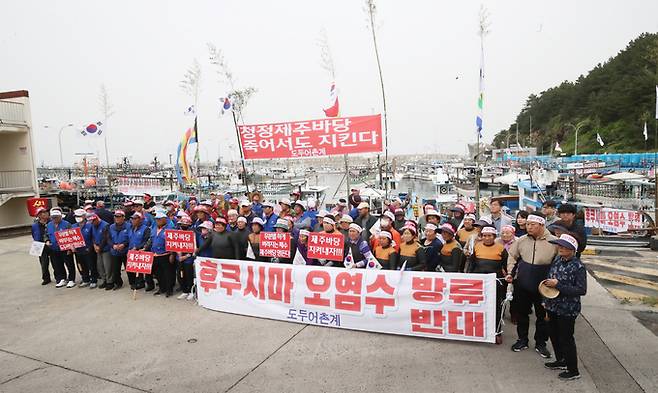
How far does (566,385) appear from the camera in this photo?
14.0 feet

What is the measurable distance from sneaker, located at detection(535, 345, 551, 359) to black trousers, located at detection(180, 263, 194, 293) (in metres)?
5.83

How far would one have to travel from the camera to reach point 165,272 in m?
7.62

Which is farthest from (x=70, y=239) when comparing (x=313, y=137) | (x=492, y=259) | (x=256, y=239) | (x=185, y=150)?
(x=492, y=259)

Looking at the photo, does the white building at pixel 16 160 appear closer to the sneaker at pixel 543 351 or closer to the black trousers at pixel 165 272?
the black trousers at pixel 165 272

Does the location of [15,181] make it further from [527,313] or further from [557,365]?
[557,365]

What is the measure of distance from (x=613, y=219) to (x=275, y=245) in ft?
39.7

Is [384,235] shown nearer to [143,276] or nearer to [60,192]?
[143,276]

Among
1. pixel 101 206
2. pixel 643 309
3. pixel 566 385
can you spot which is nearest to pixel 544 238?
pixel 566 385

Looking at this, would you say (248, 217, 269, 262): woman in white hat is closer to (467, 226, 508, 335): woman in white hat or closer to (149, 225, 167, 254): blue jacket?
(149, 225, 167, 254): blue jacket

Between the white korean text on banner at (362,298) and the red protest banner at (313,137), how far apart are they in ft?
11.1

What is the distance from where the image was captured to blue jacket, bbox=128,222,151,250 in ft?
25.4

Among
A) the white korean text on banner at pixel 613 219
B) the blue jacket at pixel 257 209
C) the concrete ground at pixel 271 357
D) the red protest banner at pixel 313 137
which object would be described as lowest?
the concrete ground at pixel 271 357

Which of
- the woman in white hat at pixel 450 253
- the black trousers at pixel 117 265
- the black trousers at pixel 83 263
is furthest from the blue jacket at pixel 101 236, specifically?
the woman in white hat at pixel 450 253

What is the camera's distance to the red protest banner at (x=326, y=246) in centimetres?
622
